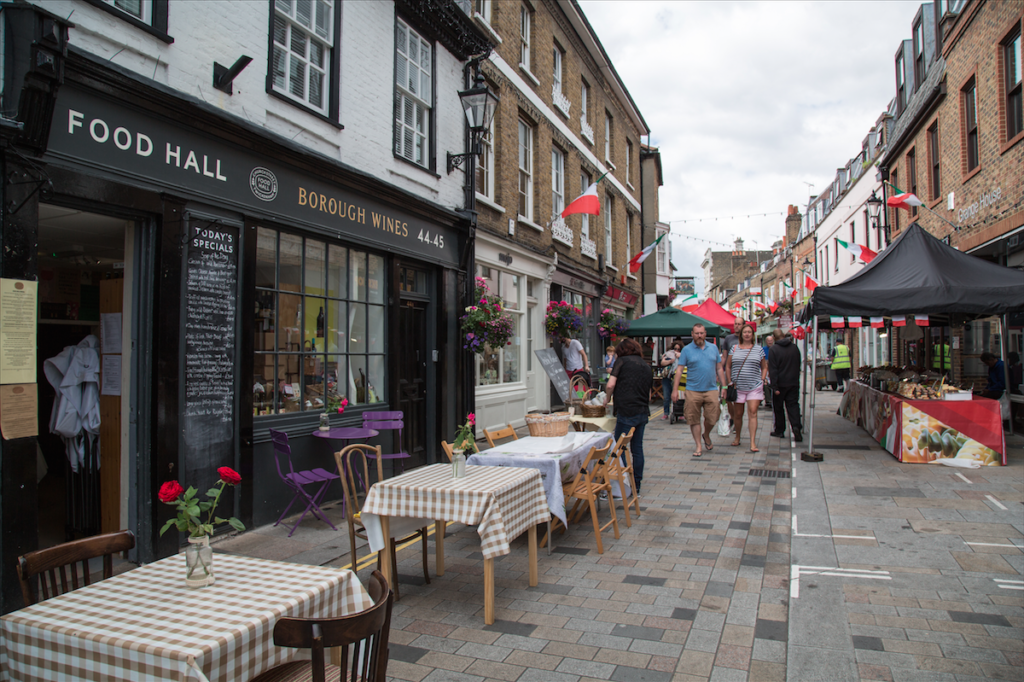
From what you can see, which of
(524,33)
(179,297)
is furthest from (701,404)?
(524,33)

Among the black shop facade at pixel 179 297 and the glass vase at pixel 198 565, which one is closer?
A: the glass vase at pixel 198 565

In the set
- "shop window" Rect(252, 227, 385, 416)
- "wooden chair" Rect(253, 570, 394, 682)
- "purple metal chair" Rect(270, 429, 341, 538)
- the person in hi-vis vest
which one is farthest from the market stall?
the person in hi-vis vest

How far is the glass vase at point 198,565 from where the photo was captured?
248 centimetres

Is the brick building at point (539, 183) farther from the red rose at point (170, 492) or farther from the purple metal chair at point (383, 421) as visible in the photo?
the red rose at point (170, 492)

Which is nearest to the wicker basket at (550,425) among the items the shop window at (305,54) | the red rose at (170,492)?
the red rose at (170,492)

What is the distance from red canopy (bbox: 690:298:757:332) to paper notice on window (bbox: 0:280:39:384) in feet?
45.3

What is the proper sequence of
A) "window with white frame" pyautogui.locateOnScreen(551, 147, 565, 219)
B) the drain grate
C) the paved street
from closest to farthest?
1. the paved street
2. the drain grate
3. "window with white frame" pyautogui.locateOnScreen(551, 147, 565, 219)

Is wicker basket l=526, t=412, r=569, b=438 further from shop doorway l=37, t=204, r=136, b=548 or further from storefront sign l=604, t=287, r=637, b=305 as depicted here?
storefront sign l=604, t=287, r=637, b=305

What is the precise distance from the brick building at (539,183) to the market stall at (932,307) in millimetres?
5449

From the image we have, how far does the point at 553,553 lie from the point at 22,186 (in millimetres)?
4712

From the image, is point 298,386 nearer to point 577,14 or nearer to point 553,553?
point 553,553

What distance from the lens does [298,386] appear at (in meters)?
6.66

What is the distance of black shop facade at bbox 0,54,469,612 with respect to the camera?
172 inches

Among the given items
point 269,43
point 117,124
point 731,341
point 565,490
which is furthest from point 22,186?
point 731,341
